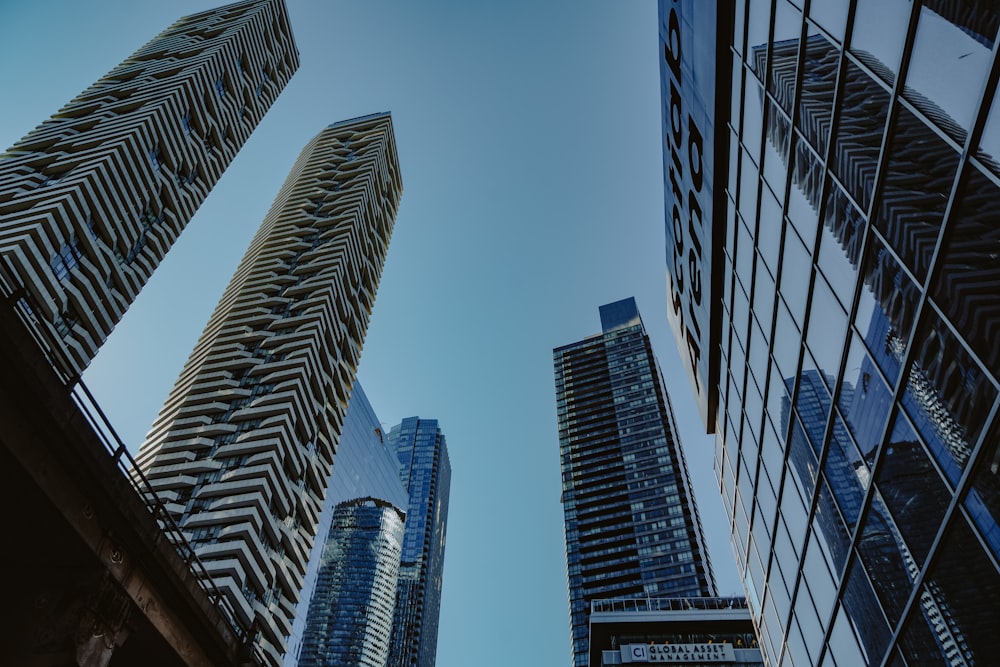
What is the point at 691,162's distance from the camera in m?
22.5

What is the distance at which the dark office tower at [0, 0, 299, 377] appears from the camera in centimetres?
2777

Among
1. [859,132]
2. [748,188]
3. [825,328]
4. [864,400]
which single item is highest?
[748,188]

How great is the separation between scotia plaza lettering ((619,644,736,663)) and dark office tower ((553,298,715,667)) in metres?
34.3

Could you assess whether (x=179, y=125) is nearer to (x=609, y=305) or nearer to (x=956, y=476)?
(x=956, y=476)

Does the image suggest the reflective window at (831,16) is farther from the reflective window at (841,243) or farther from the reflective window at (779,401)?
the reflective window at (779,401)

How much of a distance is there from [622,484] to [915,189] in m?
143

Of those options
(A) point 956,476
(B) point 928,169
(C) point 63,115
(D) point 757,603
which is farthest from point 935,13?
(C) point 63,115

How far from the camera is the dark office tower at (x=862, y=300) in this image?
840 centimetres

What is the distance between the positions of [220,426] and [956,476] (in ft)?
121

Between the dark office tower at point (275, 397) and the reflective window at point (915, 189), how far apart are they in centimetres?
2062

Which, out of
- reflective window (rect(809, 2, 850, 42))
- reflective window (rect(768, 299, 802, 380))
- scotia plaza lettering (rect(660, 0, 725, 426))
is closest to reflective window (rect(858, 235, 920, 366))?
reflective window (rect(768, 299, 802, 380))

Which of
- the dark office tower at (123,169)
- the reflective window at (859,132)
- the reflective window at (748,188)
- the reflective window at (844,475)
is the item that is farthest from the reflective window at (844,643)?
the dark office tower at (123,169)

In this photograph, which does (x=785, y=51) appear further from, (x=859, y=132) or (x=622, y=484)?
(x=622, y=484)

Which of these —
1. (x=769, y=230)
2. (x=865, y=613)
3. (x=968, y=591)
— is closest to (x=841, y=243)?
(x=769, y=230)
